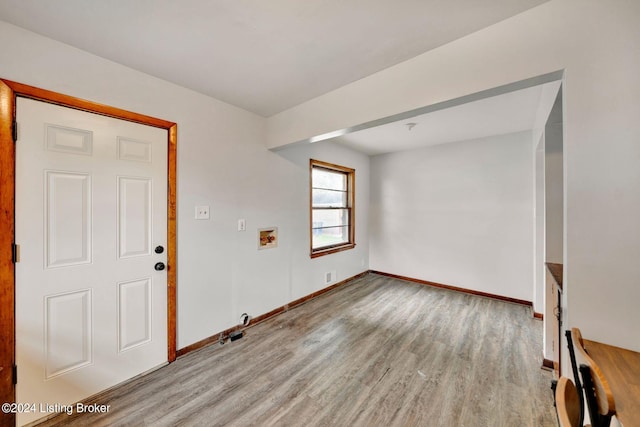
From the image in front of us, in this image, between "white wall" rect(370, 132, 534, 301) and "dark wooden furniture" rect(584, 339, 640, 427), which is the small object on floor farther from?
"white wall" rect(370, 132, 534, 301)

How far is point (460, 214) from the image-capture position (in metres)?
3.88

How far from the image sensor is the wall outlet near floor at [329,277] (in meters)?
3.85

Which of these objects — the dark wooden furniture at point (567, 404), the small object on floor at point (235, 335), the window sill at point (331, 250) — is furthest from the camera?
the window sill at point (331, 250)

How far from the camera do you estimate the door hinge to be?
1.40 meters

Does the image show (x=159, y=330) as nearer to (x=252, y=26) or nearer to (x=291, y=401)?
(x=291, y=401)

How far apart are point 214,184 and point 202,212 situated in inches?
12.3

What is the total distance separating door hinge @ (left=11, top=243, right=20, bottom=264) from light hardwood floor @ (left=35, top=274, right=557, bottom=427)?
1.07 meters

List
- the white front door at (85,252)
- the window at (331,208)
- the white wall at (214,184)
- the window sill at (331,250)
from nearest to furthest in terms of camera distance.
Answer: the white front door at (85,252)
the white wall at (214,184)
the window sill at (331,250)
the window at (331,208)

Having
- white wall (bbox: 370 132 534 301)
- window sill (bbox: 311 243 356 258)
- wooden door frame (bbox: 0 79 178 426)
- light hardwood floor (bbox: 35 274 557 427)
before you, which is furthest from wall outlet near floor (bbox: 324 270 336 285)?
wooden door frame (bbox: 0 79 178 426)

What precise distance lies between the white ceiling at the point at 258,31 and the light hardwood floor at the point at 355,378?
2.50m

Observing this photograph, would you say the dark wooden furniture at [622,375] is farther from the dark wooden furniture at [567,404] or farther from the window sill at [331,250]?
the window sill at [331,250]

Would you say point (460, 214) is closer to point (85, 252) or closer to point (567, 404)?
point (567, 404)

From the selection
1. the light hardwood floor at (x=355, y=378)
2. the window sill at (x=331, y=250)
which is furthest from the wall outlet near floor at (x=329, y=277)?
the light hardwood floor at (x=355, y=378)

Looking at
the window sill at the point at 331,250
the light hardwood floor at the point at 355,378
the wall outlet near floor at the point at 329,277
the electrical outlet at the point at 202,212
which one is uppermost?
the electrical outlet at the point at 202,212
